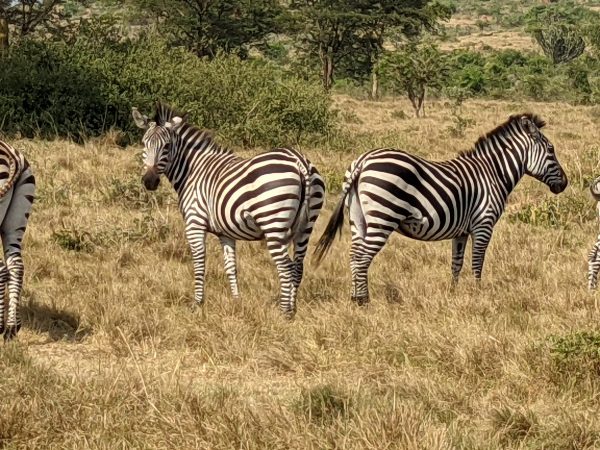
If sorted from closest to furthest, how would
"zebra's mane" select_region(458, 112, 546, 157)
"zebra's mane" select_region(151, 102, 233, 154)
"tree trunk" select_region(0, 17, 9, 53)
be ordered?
"zebra's mane" select_region(151, 102, 233, 154), "zebra's mane" select_region(458, 112, 546, 157), "tree trunk" select_region(0, 17, 9, 53)

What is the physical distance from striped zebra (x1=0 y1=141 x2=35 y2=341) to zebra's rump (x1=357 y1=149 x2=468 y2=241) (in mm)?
2902

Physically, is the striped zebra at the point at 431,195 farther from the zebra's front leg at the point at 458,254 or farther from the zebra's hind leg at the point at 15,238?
the zebra's hind leg at the point at 15,238

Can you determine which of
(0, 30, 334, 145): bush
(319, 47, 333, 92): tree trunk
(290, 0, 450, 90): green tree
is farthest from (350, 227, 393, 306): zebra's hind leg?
(319, 47, 333, 92): tree trunk

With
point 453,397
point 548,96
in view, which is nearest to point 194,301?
point 453,397

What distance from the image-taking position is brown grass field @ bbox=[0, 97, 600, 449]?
439 cm

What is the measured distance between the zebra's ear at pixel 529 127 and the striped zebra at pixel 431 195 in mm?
10

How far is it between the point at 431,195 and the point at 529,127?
68.9 inches

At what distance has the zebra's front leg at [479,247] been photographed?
316 inches

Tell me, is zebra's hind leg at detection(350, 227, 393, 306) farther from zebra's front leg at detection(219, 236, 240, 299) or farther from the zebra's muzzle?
the zebra's muzzle

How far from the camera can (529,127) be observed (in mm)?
8648

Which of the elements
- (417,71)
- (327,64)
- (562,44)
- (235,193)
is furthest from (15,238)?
(562,44)

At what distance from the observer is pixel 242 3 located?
34.2 meters

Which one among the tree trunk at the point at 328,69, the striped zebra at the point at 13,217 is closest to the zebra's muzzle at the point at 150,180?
the striped zebra at the point at 13,217

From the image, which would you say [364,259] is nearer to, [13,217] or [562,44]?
[13,217]
